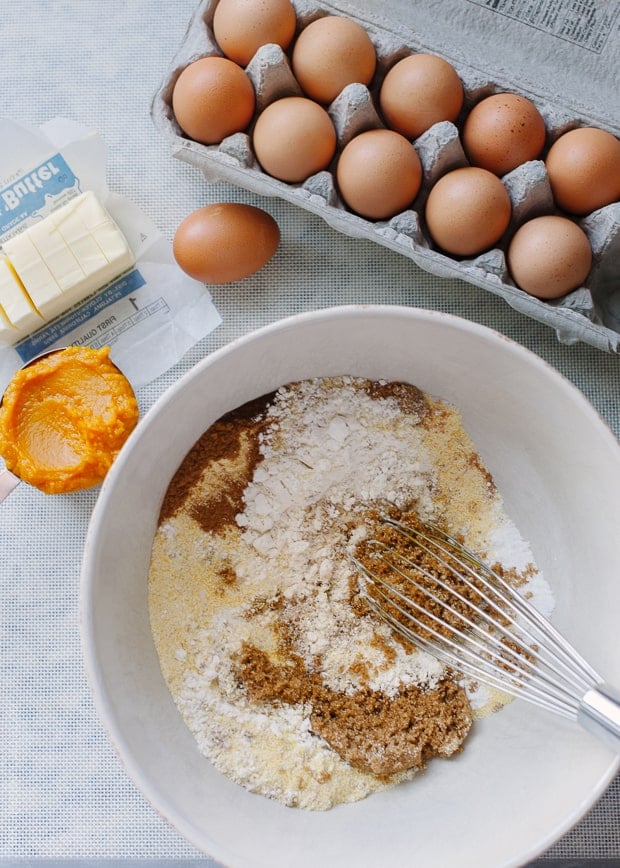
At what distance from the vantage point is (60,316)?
1251mm

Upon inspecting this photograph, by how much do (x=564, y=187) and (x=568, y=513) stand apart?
17.7 inches

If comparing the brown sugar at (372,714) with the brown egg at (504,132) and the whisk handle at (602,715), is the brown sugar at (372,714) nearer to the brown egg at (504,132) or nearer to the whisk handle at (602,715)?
the whisk handle at (602,715)

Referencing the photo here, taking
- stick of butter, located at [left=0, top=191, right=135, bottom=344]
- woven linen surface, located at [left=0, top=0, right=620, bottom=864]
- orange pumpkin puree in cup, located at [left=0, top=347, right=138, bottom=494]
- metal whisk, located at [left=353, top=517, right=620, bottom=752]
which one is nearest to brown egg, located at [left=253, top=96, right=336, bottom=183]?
woven linen surface, located at [left=0, top=0, right=620, bottom=864]

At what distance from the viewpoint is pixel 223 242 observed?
3.75 feet

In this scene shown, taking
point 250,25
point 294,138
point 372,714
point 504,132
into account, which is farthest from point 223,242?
point 372,714

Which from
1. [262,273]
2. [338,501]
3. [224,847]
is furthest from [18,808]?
[262,273]

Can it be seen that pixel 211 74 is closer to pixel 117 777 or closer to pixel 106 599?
pixel 106 599

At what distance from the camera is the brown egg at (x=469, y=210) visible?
105 centimetres

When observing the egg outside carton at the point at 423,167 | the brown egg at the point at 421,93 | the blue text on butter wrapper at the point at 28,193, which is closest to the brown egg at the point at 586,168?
the egg outside carton at the point at 423,167

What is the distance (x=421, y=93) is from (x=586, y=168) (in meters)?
0.24

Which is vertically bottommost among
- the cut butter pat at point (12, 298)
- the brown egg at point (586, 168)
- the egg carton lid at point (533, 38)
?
the cut butter pat at point (12, 298)

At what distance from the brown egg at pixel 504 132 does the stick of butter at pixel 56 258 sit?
0.53m

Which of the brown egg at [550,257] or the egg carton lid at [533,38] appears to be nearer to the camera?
the brown egg at [550,257]

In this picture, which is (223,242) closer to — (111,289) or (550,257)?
(111,289)
